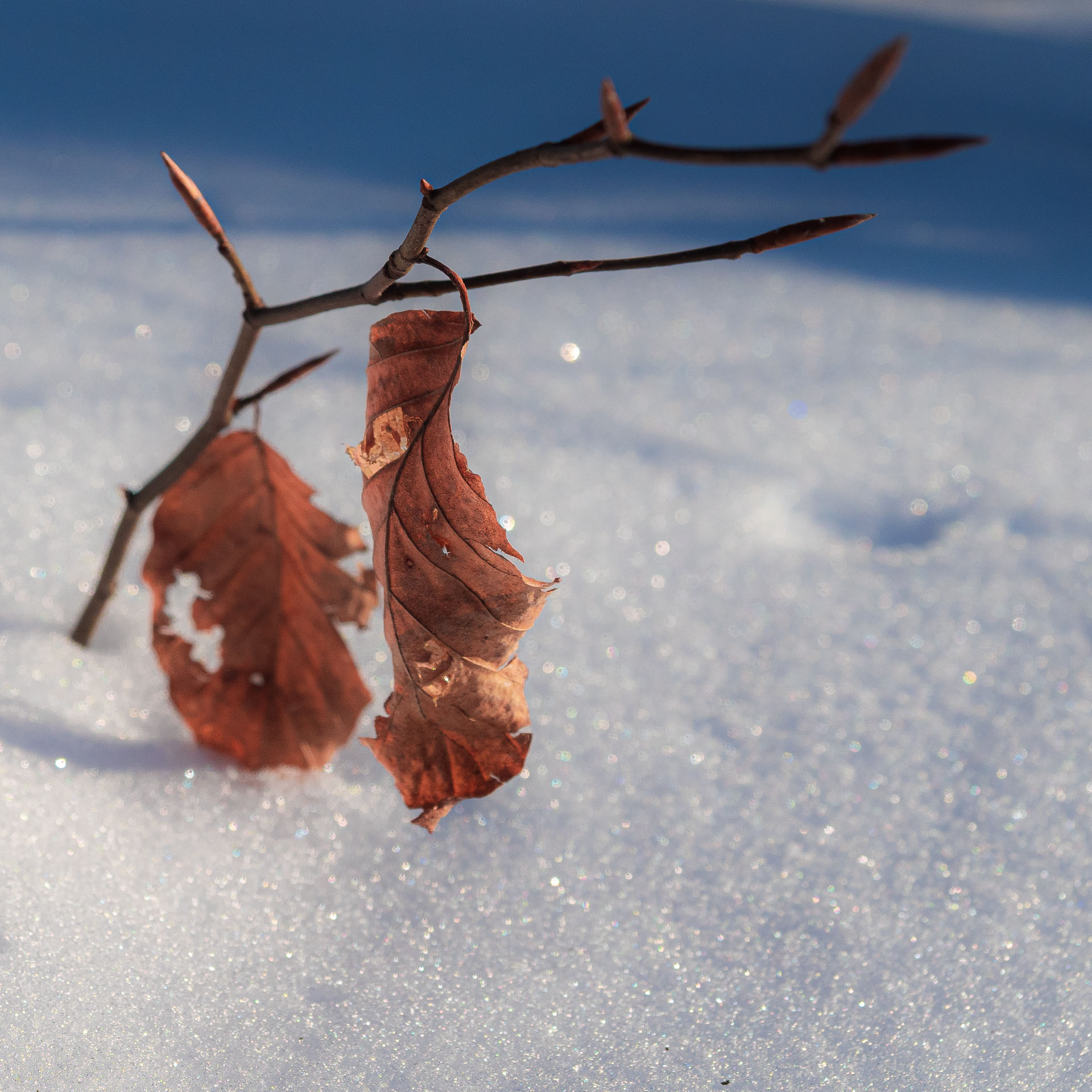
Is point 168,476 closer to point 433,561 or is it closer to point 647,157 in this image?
point 433,561

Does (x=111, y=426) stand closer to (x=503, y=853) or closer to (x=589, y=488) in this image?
(x=589, y=488)

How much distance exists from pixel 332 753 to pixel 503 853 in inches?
3.9

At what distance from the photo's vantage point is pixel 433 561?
13.2 inches

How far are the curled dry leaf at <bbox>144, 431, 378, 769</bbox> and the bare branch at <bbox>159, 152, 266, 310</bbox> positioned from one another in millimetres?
100

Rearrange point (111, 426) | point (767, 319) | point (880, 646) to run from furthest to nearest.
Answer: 1. point (767, 319)
2. point (111, 426)
3. point (880, 646)

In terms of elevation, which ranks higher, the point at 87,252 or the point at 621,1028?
the point at 87,252

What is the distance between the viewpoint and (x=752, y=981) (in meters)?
0.40

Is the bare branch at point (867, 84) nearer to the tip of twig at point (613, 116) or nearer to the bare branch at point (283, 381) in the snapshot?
the tip of twig at point (613, 116)

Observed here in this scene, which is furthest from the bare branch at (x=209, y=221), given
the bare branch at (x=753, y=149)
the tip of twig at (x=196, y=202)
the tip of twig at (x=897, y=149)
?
the tip of twig at (x=897, y=149)

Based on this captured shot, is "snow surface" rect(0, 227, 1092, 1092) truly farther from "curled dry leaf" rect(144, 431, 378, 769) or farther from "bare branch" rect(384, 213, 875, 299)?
"bare branch" rect(384, 213, 875, 299)

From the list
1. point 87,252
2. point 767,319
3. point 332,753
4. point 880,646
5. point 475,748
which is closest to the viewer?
point 475,748

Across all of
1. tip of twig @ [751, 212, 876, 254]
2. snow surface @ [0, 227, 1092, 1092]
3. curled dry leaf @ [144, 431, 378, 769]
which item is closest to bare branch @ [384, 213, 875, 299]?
tip of twig @ [751, 212, 876, 254]

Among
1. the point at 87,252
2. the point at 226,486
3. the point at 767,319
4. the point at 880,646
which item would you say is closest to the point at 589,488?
the point at 880,646

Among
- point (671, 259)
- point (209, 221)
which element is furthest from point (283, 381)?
point (671, 259)
